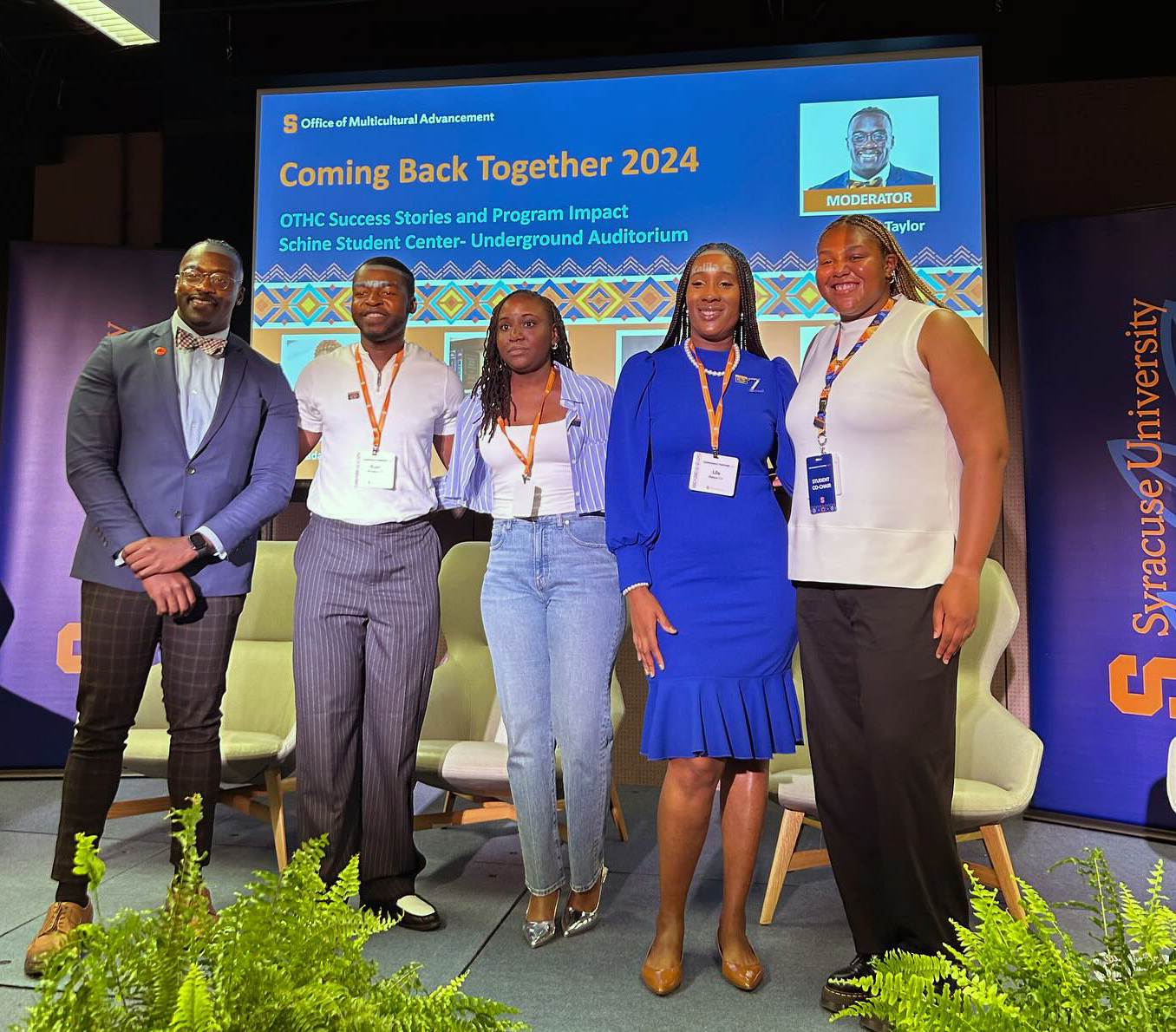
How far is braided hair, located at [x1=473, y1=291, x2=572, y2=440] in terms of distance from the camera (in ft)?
8.73

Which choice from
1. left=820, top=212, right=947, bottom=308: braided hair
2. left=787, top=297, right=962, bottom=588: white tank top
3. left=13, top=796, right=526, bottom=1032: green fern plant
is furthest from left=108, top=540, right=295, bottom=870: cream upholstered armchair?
left=13, top=796, right=526, bottom=1032: green fern plant

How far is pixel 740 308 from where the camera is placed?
2.36 metres

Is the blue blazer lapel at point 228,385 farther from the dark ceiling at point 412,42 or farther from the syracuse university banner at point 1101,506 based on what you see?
the syracuse university banner at point 1101,506

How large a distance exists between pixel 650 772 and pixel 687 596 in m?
2.31

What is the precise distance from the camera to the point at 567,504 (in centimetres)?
256

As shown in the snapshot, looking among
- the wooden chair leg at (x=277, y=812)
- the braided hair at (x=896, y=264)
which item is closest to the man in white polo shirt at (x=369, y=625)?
the wooden chair leg at (x=277, y=812)

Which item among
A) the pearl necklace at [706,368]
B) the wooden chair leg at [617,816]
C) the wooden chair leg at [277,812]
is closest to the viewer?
the pearl necklace at [706,368]

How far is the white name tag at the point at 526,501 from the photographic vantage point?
256 centimetres

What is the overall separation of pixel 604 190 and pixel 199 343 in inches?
79.8

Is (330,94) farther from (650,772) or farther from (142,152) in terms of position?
(650,772)

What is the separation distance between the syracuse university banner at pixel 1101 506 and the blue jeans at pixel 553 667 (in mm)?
2094

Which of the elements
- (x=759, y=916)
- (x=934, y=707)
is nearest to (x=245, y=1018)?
(x=934, y=707)

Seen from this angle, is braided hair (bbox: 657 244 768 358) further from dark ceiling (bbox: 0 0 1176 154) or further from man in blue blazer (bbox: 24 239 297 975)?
dark ceiling (bbox: 0 0 1176 154)

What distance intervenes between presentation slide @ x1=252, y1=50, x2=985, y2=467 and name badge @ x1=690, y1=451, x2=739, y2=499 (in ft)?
5.98
